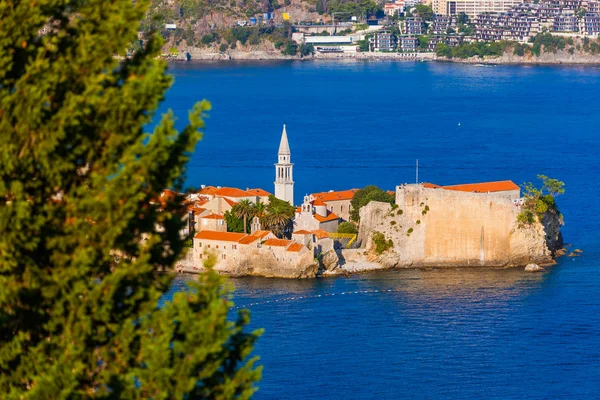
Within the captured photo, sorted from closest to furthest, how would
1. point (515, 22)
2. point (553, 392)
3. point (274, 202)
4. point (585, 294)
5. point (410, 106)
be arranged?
point (553, 392) → point (585, 294) → point (274, 202) → point (410, 106) → point (515, 22)

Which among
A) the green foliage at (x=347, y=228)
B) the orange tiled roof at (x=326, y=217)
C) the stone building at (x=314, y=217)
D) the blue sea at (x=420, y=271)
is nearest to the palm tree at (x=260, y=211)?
the stone building at (x=314, y=217)

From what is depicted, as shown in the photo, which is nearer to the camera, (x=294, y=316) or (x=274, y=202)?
(x=294, y=316)

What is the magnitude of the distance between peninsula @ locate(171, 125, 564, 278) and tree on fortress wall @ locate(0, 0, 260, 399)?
91.2ft

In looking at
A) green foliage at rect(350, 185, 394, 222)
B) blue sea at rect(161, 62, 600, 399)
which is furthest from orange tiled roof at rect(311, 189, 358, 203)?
blue sea at rect(161, 62, 600, 399)

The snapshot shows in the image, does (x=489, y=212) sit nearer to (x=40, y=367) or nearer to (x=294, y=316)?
(x=294, y=316)

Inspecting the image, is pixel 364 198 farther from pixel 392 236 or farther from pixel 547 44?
pixel 547 44

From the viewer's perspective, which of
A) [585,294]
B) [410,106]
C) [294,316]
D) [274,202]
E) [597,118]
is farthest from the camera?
[410,106]

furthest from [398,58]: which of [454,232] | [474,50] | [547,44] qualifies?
[454,232]

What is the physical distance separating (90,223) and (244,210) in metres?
30.9

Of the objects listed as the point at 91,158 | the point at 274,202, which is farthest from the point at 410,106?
the point at 91,158

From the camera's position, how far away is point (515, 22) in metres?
164

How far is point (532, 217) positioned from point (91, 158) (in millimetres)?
30088

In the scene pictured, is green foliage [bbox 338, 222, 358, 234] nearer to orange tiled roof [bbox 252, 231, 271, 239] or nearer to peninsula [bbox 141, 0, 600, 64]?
orange tiled roof [bbox 252, 231, 271, 239]

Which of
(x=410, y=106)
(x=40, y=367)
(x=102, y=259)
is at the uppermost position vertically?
(x=102, y=259)
